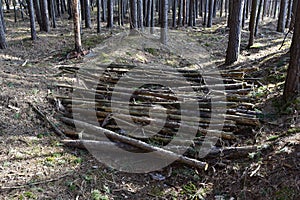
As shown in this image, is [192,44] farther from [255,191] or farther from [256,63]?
[255,191]

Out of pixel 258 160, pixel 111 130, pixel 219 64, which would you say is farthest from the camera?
pixel 219 64

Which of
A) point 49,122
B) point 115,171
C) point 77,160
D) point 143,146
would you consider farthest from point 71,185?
point 49,122

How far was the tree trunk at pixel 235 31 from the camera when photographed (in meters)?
11.8

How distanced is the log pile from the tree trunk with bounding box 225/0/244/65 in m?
3.57

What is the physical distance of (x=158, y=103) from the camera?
7.39 metres

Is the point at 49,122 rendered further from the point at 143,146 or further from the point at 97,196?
the point at 97,196

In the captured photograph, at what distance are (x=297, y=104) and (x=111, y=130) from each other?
4684 millimetres

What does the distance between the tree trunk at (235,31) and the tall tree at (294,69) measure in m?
5.40

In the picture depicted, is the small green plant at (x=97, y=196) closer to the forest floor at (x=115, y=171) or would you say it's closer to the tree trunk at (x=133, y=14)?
the forest floor at (x=115, y=171)

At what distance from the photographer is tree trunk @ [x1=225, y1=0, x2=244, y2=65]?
38.7 ft

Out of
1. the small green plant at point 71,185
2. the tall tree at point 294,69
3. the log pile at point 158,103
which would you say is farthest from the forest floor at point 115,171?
the log pile at point 158,103

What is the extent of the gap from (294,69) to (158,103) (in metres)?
3.61

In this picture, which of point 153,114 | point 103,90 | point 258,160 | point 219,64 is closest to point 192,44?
point 219,64

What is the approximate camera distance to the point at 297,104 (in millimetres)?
6676
